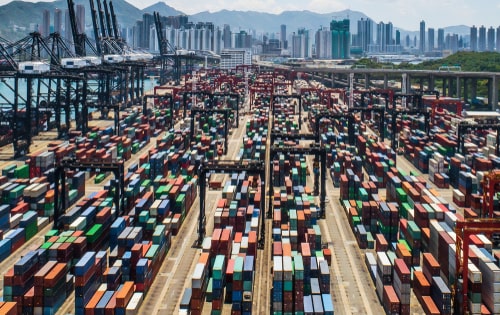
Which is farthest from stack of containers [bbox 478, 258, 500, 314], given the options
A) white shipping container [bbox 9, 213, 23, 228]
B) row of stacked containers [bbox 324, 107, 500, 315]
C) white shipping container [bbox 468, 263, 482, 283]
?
white shipping container [bbox 9, 213, 23, 228]

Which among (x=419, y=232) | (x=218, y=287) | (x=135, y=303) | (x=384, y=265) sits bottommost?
(x=135, y=303)

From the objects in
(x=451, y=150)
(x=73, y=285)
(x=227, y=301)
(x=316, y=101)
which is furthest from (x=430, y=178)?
(x=316, y=101)

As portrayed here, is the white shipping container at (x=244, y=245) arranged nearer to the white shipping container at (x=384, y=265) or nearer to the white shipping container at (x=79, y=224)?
the white shipping container at (x=384, y=265)

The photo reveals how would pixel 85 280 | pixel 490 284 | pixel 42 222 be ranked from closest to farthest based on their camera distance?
pixel 490 284 < pixel 85 280 < pixel 42 222

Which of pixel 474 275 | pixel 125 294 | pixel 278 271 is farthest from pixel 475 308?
pixel 125 294

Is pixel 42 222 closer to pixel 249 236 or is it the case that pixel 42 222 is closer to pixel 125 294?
pixel 125 294

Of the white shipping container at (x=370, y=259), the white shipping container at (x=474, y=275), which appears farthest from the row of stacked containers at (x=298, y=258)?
the white shipping container at (x=474, y=275)
